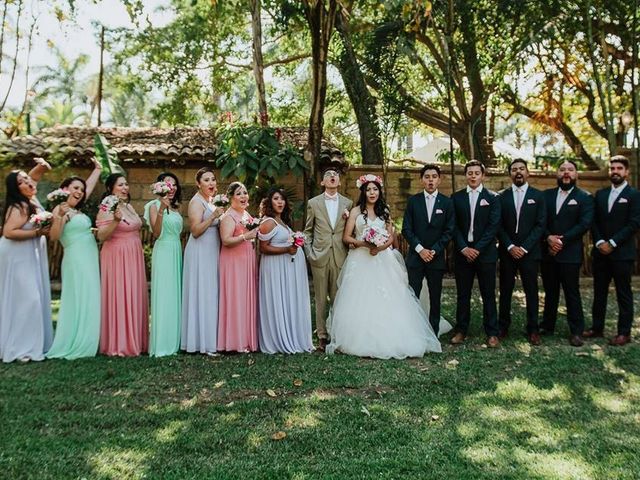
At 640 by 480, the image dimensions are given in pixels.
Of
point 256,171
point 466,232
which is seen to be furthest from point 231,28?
point 466,232

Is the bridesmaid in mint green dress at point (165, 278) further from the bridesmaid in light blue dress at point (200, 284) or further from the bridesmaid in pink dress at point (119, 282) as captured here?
the bridesmaid in pink dress at point (119, 282)

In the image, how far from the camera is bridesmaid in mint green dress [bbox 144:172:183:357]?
20.4 ft

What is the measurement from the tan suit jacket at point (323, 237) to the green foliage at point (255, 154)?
3387mm

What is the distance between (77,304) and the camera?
6160 mm

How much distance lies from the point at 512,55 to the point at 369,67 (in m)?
3.79

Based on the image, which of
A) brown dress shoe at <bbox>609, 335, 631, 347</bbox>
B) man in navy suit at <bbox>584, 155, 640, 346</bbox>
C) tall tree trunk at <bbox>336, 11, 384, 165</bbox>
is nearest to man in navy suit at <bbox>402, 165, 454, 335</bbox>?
man in navy suit at <bbox>584, 155, 640, 346</bbox>

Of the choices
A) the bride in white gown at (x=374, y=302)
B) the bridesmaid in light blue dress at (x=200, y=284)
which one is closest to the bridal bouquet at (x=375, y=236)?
the bride in white gown at (x=374, y=302)

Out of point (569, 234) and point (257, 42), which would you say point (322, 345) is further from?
point (257, 42)

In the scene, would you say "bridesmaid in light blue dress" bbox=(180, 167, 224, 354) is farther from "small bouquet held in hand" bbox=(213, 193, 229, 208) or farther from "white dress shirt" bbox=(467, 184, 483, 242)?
"white dress shirt" bbox=(467, 184, 483, 242)

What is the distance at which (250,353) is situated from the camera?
6344 millimetres

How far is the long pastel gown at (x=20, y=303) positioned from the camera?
6.09m

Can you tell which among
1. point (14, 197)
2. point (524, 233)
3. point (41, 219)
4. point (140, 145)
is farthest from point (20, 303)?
point (140, 145)

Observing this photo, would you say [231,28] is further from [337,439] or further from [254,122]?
[337,439]

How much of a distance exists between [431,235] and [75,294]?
4.06 metres
